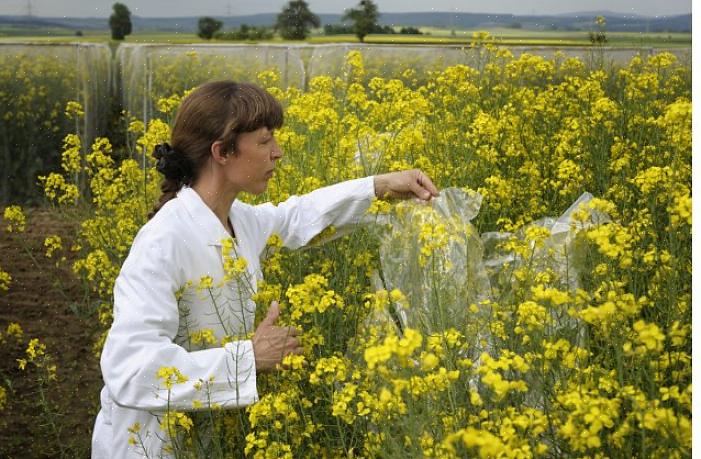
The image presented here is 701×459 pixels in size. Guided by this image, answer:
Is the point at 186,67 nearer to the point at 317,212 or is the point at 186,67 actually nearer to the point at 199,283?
the point at 317,212

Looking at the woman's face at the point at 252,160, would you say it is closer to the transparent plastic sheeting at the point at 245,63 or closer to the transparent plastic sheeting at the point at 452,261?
the transparent plastic sheeting at the point at 452,261

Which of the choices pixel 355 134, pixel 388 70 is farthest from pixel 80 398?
pixel 388 70

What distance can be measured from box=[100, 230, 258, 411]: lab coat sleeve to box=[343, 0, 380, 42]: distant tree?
5277 millimetres

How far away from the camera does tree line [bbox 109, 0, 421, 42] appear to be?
8.22 m

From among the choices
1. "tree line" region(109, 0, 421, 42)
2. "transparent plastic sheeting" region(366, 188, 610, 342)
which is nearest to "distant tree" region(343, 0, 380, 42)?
"tree line" region(109, 0, 421, 42)

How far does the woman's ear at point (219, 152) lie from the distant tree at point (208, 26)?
23.4 feet

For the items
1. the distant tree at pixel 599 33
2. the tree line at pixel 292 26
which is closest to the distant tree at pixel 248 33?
the tree line at pixel 292 26

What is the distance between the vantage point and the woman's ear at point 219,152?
2988 millimetres

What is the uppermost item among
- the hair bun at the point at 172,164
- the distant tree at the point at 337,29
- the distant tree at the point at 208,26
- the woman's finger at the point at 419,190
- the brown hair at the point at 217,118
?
the distant tree at the point at 208,26

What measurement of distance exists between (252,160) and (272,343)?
1.90 ft

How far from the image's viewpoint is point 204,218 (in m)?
2.98

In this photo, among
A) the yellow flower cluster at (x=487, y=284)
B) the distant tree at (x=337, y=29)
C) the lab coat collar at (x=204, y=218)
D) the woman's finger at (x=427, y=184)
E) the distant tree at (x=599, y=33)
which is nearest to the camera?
the yellow flower cluster at (x=487, y=284)

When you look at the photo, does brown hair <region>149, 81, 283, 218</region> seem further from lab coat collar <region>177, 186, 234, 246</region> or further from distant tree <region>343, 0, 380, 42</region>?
distant tree <region>343, 0, 380, 42</region>

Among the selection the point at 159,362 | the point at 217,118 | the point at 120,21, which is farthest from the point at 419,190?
the point at 120,21
